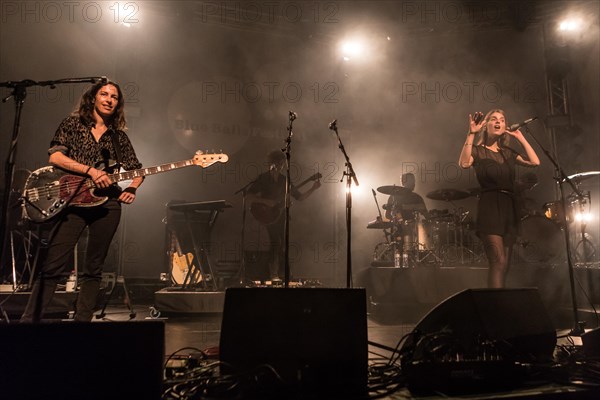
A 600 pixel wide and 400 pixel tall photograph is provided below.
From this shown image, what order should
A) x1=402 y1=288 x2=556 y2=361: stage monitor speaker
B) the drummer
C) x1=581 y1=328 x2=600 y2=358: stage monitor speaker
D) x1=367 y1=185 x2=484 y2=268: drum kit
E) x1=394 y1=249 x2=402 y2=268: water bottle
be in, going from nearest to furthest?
x1=402 y1=288 x2=556 y2=361: stage monitor speaker < x1=581 y1=328 x2=600 y2=358: stage monitor speaker < x1=394 y1=249 x2=402 y2=268: water bottle < x1=367 y1=185 x2=484 y2=268: drum kit < the drummer

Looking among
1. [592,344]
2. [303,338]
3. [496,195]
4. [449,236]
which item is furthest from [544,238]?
[303,338]

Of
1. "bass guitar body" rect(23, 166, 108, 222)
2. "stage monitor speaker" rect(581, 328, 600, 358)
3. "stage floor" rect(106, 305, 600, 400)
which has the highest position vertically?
"bass guitar body" rect(23, 166, 108, 222)

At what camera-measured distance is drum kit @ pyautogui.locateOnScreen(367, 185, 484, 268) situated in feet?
23.6

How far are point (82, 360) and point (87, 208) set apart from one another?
1.62 meters

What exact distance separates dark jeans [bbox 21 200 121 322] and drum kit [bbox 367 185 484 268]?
5091mm

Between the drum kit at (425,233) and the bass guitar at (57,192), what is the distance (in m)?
4.88

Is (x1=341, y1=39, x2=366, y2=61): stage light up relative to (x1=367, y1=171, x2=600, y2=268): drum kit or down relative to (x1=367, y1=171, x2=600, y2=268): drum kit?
up

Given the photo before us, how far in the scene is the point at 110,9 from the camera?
24.8 ft

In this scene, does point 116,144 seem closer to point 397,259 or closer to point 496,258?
point 496,258

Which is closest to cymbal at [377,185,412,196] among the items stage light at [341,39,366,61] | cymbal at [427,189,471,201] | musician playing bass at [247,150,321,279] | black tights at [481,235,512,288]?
cymbal at [427,189,471,201]

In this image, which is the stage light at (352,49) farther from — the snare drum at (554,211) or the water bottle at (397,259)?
the snare drum at (554,211)

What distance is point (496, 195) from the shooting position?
145 inches

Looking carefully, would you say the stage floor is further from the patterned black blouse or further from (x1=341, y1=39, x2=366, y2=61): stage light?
(x1=341, y1=39, x2=366, y2=61): stage light

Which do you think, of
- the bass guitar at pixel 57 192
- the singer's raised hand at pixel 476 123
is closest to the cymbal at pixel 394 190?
the singer's raised hand at pixel 476 123
